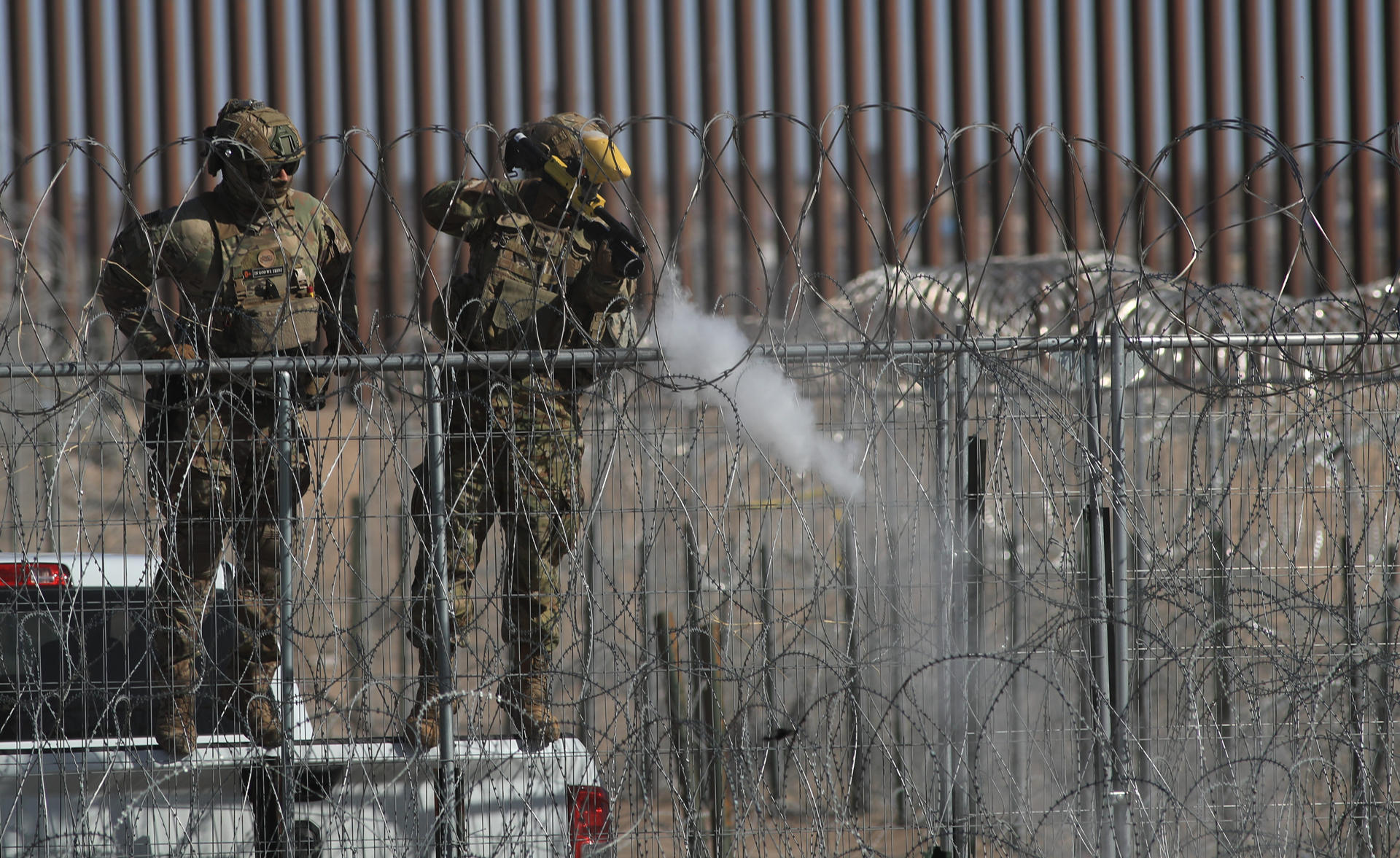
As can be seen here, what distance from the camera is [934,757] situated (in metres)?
2.96

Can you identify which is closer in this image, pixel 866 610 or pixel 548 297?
pixel 866 610

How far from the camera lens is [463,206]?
3.81m

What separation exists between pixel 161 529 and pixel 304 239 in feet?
3.12

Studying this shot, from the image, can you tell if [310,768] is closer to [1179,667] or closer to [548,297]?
[548,297]

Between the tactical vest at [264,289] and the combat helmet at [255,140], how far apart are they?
171 millimetres

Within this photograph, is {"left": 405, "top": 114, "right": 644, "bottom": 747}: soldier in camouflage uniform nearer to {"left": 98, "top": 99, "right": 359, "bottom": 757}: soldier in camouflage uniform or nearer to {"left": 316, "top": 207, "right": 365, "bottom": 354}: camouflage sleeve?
{"left": 316, "top": 207, "right": 365, "bottom": 354}: camouflage sleeve

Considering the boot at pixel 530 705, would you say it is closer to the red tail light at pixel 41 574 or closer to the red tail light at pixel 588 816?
the red tail light at pixel 588 816

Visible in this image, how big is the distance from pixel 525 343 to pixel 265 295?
2.94 ft

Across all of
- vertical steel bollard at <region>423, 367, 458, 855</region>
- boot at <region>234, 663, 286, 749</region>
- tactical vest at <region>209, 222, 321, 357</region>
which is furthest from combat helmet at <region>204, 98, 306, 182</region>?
boot at <region>234, 663, 286, 749</region>

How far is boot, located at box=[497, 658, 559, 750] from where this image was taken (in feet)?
9.76

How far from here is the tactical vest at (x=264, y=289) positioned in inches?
140

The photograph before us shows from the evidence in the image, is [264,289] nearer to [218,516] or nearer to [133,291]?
[133,291]

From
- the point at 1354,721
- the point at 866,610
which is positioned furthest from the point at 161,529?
the point at 1354,721

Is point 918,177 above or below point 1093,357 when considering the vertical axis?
above
